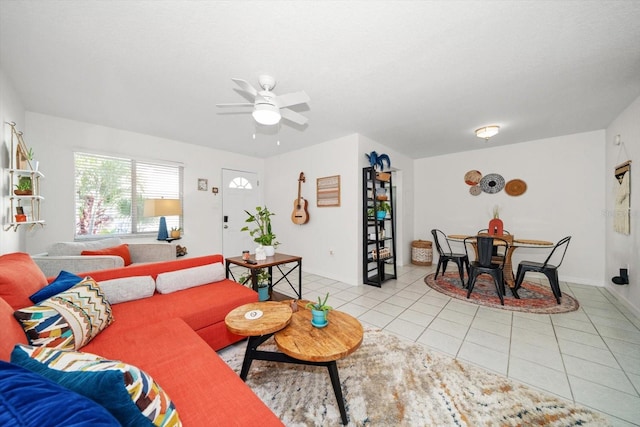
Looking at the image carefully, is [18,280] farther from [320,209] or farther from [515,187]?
[515,187]

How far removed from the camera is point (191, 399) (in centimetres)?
99

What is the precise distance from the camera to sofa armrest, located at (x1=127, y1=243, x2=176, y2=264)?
3399 mm

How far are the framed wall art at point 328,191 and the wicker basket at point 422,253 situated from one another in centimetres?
236

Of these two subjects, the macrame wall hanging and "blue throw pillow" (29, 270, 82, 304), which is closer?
"blue throw pillow" (29, 270, 82, 304)

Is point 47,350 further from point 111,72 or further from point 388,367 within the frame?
point 111,72

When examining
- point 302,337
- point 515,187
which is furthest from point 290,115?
point 515,187

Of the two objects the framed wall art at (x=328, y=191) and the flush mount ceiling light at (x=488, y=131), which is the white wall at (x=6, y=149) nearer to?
the framed wall art at (x=328, y=191)

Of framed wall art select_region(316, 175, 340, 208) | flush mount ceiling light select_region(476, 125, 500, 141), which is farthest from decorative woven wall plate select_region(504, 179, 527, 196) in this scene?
framed wall art select_region(316, 175, 340, 208)

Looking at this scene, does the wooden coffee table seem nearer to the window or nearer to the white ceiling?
the white ceiling

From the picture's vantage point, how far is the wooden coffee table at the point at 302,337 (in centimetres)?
135

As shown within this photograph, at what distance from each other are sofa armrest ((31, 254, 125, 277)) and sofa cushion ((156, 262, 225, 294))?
0.76 meters

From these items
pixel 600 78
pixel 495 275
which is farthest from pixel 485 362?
pixel 600 78

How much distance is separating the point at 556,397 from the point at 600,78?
9.19ft

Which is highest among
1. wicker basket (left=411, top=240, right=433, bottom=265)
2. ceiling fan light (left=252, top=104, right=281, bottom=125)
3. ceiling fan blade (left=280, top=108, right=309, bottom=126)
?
ceiling fan blade (left=280, top=108, right=309, bottom=126)
